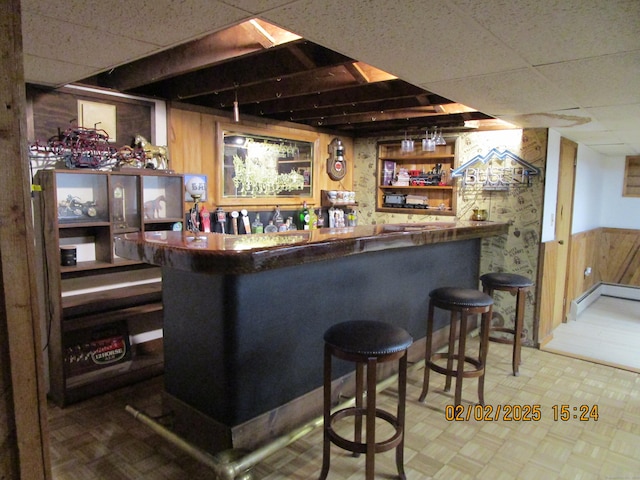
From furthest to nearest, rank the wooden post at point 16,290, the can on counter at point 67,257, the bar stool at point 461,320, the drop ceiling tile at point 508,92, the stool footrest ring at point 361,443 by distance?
the can on counter at point 67,257 < the bar stool at point 461,320 < the drop ceiling tile at point 508,92 < the stool footrest ring at point 361,443 < the wooden post at point 16,290

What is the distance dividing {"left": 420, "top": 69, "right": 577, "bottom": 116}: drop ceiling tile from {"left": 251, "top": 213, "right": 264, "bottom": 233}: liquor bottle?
2234 mm

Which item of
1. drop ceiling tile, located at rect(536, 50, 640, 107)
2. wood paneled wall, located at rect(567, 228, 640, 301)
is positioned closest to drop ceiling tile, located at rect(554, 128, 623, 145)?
drop ceiling tile, located at rect(536, 50, 640, 107)

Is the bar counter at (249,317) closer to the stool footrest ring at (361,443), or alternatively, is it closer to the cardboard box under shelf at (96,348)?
the stool footrest ring at (361,443)

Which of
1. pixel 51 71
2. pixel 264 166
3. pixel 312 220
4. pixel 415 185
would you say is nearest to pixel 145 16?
pixel 51 71

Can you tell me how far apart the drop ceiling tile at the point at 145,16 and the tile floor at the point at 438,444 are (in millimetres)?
2056

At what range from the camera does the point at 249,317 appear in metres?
2.08

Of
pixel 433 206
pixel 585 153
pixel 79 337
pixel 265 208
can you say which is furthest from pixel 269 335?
pixel 585 153

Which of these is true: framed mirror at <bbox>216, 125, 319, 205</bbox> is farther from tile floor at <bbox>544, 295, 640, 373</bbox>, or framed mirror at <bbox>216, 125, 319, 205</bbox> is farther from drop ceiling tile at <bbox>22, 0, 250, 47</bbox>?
tile floor at <bbox>544, 295, 640, 373</bbox>

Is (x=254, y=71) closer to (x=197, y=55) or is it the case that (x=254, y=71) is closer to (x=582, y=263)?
(x=197, y=55)

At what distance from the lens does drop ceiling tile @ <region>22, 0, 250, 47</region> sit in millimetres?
1579

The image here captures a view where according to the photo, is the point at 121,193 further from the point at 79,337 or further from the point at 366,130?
the point at 366,130

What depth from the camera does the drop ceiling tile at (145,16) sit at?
5.18ft

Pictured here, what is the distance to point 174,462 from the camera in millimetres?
2213

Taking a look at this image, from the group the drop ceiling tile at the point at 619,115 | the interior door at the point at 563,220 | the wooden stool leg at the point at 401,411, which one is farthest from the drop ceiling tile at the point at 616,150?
the wooden stool leg at the point at 401,411
